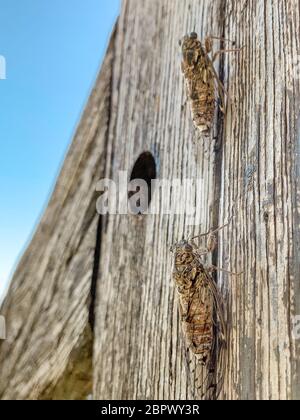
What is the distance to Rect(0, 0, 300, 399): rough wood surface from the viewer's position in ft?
4.55

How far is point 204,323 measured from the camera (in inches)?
57.6

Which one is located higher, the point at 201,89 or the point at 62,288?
the point at 201,89

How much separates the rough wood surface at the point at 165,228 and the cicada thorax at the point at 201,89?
3cm

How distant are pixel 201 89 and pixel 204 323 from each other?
0.53 meters

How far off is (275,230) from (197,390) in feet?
1.29

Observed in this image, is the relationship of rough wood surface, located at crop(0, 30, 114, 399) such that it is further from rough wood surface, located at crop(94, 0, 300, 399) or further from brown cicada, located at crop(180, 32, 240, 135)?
brown cicada, located at crop(180, 32, 240, 135)

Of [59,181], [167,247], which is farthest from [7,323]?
[167,247]

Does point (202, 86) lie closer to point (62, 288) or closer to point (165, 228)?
point (165, 228)

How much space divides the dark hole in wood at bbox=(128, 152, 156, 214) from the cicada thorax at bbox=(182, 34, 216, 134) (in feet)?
1.33

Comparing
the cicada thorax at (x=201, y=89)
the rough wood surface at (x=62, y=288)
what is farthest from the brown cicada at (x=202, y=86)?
the rough wood surface at (x=62, y=288)

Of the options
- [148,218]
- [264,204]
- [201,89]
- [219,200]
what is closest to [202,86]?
[201,89]

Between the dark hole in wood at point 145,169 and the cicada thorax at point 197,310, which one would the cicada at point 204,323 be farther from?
the dark hole in wood at point 145,169
